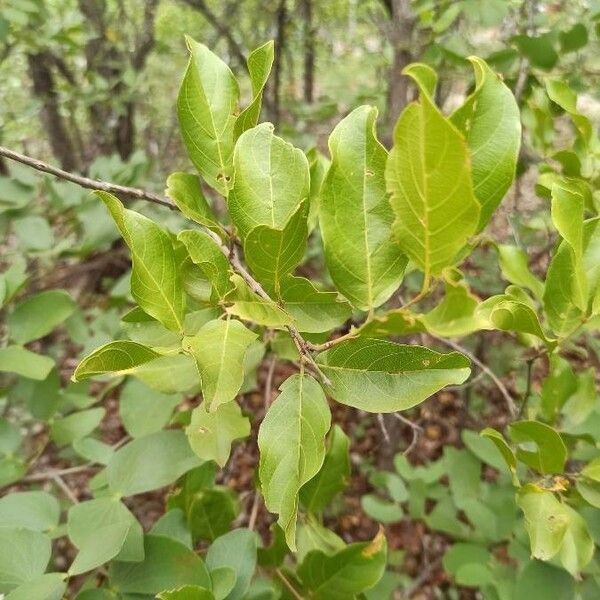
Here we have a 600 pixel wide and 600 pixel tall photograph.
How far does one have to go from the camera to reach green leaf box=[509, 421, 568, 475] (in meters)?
0.71

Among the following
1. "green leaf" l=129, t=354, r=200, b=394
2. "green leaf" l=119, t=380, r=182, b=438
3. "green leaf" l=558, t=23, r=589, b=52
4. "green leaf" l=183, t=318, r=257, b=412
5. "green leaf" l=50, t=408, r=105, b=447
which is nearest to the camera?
"green leaf" l=183, t=318, r=257, b=412

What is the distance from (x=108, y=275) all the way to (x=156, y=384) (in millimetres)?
2916

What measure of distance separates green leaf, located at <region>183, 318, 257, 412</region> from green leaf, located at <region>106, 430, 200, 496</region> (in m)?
0.40

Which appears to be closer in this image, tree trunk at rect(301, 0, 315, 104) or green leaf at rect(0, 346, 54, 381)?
green leaf at rect(0, 346, 54, 381)

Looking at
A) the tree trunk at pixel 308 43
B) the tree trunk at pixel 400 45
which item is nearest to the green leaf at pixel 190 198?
the tree trunk at pixel 400 45

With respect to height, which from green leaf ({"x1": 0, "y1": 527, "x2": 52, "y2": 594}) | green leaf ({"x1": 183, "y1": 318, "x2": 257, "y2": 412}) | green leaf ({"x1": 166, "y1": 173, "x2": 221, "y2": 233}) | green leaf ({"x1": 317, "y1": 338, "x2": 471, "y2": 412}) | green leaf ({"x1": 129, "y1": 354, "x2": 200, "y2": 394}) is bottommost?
green leaf ({"x1": 0, "y1": 527, "x2": 52, "y2": 594})

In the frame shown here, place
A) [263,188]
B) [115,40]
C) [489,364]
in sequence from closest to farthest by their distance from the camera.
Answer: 1. [263,188]
2. [489,364]
3. [115,40]

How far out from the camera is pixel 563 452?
721mm

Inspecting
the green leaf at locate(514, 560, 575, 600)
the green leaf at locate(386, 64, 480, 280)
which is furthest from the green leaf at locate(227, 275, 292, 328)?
the green leaf at locate(514, 560, 575, 600)

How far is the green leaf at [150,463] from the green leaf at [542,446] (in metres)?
0.47

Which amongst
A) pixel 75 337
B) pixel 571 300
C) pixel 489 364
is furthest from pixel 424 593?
pixel 571 300

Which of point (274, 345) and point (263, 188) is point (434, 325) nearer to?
point (263, 188)

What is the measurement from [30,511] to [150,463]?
8.1 inches

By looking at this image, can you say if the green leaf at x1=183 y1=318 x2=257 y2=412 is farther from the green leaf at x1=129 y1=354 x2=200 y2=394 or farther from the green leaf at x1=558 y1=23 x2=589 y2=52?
the green leaf at x1=558 y1=23 x2=589 y2=52
